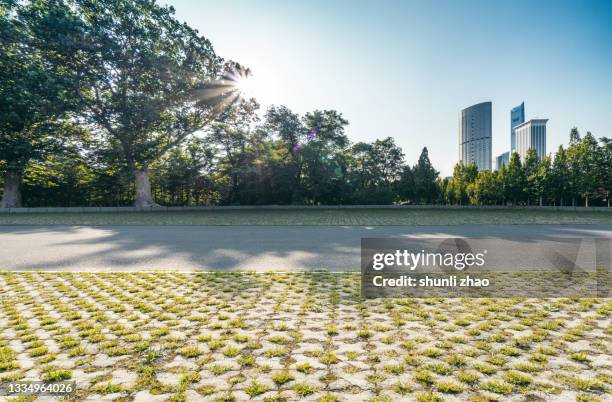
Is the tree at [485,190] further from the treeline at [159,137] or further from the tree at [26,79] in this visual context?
the tree at [26,79]

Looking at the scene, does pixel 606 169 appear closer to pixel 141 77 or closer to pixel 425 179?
pixel 425 179

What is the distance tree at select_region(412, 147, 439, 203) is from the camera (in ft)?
116

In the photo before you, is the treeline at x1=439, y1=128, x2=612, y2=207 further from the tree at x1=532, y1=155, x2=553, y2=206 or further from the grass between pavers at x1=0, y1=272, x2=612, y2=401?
the grass between pavers at x1=0, y1=272, x2=612, y2=401

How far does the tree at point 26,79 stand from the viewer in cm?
1845

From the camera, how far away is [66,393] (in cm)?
215

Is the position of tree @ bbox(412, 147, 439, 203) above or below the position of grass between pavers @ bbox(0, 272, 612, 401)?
above

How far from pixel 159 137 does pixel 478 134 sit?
216471 millimetres

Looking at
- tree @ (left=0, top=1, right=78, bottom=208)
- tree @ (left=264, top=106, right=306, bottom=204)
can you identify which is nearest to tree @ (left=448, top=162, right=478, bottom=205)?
tree @ (left=264, top=106, right=306, bottom=204)

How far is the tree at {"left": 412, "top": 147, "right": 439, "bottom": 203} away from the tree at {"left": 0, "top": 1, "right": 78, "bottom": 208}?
3591 cm

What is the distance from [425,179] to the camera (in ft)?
117

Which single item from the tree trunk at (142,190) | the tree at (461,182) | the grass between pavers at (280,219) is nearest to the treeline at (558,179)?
the tree at (461,182)

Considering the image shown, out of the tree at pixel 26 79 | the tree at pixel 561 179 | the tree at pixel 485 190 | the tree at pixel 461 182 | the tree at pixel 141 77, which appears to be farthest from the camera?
the tree at pixel 461 182

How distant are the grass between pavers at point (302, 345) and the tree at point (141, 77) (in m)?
20.6

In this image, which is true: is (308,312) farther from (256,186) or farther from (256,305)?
(256,186)
